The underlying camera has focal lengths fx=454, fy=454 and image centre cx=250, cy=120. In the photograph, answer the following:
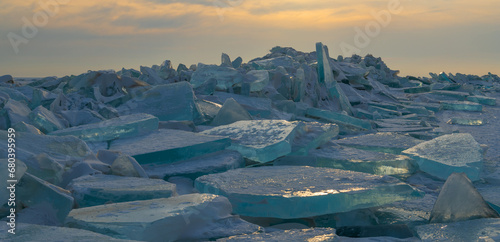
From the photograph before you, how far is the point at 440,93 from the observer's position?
7902 millimetres

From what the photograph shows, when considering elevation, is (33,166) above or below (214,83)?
below

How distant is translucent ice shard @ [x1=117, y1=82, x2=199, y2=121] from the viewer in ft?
9.86

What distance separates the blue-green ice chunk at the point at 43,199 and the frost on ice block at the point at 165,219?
42mm

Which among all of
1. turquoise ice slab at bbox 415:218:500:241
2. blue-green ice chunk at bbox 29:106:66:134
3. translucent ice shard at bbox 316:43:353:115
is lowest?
turquoise ice slab at bbox 415:218:500:241

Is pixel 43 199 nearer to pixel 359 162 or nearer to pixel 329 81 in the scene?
Answer: pixel 359 162

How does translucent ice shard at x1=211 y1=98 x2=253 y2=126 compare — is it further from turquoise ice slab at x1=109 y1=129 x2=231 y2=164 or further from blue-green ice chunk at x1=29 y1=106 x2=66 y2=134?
blue-green ice chunk at x1=29 y1=106 x2=66 y2=134

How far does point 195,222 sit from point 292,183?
48 cm

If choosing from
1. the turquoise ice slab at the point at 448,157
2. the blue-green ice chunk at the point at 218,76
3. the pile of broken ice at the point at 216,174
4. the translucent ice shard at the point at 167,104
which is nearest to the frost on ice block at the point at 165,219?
the pile of broken ice at the point at 216,174

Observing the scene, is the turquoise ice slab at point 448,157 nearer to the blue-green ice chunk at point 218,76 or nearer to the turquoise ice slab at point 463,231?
the turquoise ice slab at point 463,231

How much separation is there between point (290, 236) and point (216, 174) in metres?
0.60

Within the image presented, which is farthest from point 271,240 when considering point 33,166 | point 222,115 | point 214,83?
point 214,83

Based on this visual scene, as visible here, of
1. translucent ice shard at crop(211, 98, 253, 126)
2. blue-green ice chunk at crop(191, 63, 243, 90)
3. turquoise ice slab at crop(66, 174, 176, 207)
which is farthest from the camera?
blue-green ice chunk at crop(191, 63, 243, 90)

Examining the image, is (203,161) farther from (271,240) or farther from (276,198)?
(271,240)

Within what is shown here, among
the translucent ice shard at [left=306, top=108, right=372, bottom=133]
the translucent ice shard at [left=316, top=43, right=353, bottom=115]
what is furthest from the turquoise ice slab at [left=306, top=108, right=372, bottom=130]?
the translucent ice shard at [left=316, top=43, right=353, bottom=115]
